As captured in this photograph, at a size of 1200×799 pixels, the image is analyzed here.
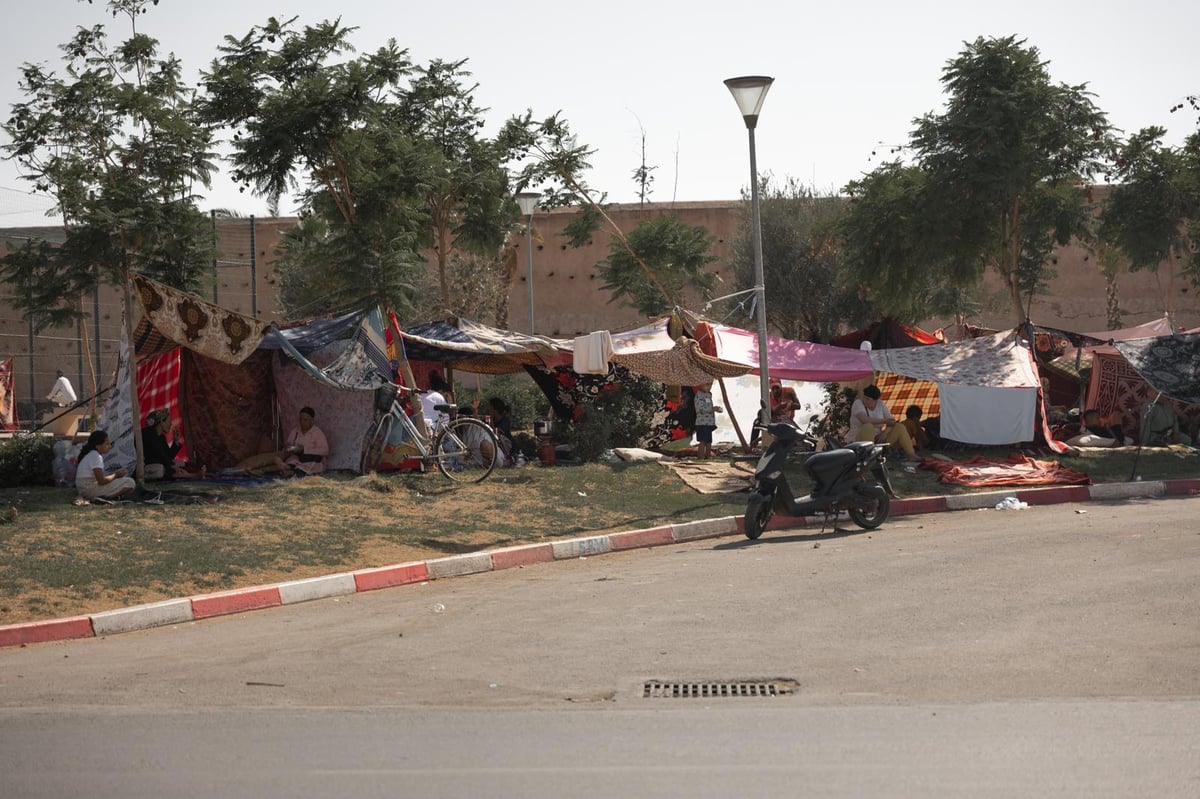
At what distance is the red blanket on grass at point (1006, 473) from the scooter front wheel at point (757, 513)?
213 inches

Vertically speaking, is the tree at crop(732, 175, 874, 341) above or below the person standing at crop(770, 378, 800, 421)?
above

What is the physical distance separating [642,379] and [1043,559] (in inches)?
489

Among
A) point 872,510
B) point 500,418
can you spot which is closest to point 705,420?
point 500,418

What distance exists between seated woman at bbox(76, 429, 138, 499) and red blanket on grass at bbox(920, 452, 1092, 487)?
11.1m

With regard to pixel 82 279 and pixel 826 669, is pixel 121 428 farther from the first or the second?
pixel 826 669

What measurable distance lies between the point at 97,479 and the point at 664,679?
30.3 feet

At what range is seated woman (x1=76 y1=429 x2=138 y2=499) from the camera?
14.2 meters

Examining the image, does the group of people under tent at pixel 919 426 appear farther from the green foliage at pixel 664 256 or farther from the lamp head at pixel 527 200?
the green foliage at pixel 664 256

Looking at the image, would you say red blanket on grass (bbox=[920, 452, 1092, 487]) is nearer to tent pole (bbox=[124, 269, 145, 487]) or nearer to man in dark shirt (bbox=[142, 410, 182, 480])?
man in dark shirt (bbox=[142, 410, 182, 480])

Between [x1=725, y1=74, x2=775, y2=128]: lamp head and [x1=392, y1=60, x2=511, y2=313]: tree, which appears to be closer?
[x1=725, y1=74, x2=775, y2=128]: lamp head

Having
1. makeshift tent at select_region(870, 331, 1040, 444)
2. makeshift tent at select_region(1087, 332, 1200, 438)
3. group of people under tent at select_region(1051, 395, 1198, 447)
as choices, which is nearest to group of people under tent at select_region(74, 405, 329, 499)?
makeshift tent at select_region(870, 331, 1040, 444)

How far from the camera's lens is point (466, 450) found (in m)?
18.0

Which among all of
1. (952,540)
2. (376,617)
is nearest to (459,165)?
(952,540)

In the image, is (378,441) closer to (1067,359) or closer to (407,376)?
(407,376)
